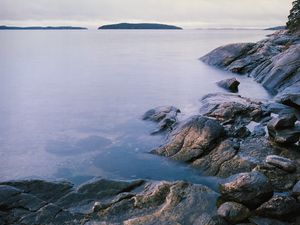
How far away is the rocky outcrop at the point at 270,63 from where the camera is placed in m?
32.1

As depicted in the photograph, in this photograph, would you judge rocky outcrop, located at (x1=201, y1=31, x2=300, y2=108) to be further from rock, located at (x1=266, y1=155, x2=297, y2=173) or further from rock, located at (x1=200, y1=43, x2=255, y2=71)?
rock, located at (x1=266, y1=155, x2=297, y2=173)

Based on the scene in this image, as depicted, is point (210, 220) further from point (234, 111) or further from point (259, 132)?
point (234, 111)

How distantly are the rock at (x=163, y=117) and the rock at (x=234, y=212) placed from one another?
11.1 metres

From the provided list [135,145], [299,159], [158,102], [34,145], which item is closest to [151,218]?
[299,159]

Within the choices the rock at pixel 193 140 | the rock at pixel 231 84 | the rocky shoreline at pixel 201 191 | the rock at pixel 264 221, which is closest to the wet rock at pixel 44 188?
the rocky shoreline at pixel 201 191

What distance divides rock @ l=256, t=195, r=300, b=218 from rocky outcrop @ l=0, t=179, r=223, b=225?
153 cm

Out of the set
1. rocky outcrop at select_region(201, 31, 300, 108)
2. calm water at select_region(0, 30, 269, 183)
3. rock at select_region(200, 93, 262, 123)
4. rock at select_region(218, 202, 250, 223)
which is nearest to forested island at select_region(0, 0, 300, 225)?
rock at select_region(218, 202, 250, 223)

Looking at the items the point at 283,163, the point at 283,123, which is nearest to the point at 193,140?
the point at 283,123

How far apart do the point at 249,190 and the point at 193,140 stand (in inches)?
253

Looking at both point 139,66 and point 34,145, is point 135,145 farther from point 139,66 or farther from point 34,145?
point 139,66

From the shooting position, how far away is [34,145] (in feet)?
75.2

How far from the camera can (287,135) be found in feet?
58.9

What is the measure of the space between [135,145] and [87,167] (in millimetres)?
3876

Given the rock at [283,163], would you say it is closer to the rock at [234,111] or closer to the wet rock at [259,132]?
the wet rock at [259,132]
